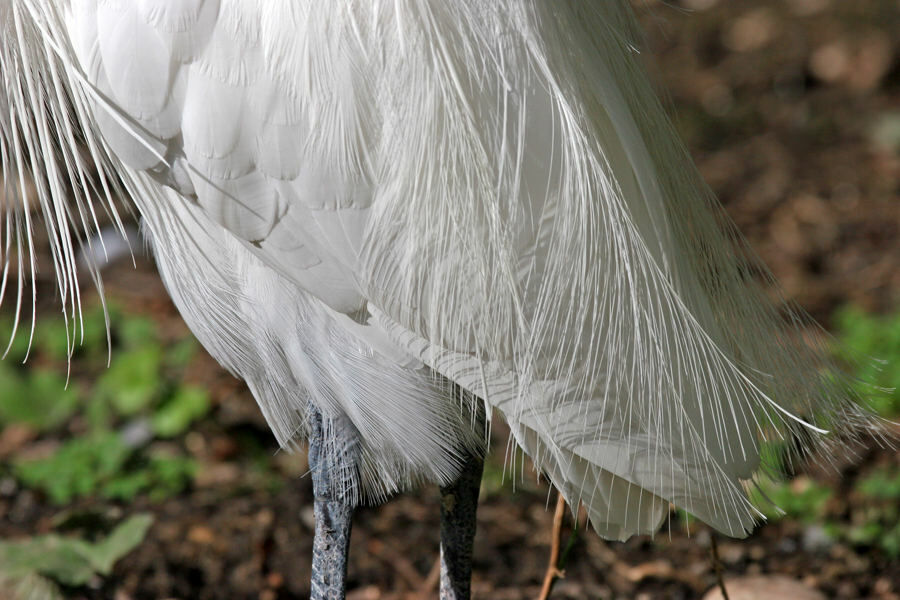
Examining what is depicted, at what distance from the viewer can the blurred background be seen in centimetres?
209

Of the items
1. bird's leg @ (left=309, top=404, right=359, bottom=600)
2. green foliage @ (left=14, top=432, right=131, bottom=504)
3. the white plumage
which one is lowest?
green foliage @ (left=14, top=432, right=131, bottom=504)

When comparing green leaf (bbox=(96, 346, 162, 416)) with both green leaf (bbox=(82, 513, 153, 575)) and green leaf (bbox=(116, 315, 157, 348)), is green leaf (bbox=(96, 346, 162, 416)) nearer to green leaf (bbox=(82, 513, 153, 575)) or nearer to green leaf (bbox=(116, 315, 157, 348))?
green leaf (bbox=(116, 315, 157, 348))

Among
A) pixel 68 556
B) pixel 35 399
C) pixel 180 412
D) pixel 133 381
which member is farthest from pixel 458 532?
pixel 35 399

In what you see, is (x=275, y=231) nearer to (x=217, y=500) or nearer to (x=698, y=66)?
(x=217, y=500)

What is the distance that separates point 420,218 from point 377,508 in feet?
4.21

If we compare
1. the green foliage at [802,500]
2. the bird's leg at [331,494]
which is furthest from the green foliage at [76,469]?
the green foliage at [802,500]

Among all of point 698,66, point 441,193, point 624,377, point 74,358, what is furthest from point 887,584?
point 698,66

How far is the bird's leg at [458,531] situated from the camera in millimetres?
1633

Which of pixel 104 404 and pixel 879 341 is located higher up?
pixel 104 404

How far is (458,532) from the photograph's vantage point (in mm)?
1660

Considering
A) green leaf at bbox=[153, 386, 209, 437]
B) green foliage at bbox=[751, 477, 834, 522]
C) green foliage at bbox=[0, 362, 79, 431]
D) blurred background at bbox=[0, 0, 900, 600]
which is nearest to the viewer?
blurred background at bbox=[0, 0, 900, 600]

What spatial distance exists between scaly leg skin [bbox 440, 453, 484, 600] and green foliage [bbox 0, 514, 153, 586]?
61cm

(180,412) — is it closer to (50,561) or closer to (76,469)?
(76,469)

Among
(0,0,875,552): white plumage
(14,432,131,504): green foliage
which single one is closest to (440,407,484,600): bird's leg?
(0,0,875,552): white plumage
